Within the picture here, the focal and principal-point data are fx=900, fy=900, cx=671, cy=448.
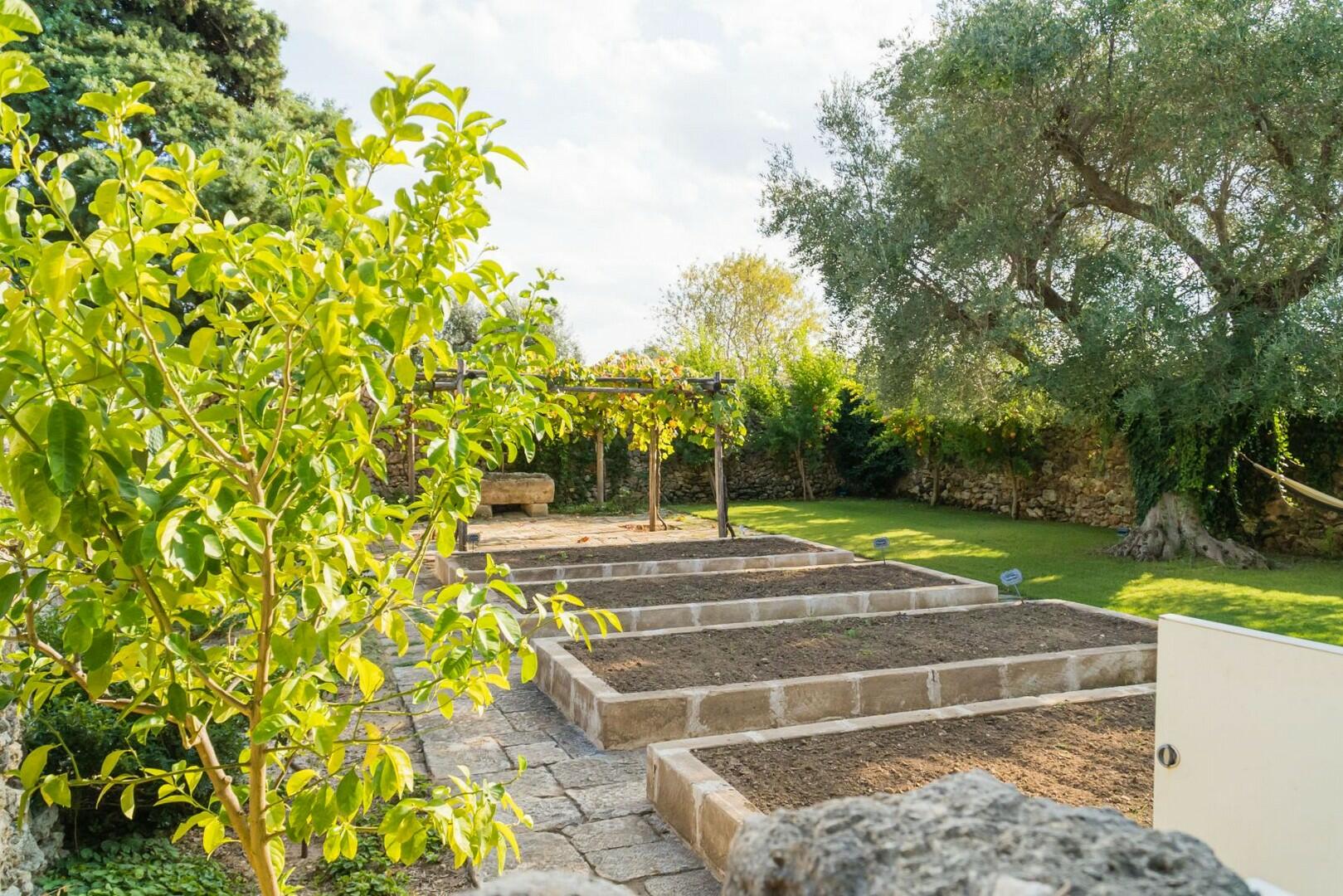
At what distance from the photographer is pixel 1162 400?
949 cm

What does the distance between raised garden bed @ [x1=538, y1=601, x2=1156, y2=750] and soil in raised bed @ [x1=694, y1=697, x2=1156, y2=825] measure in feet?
2.00

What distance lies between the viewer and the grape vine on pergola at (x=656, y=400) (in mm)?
11805

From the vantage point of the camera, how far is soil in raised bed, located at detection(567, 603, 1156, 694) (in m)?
5.13

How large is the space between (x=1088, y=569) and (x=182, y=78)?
15979 mm

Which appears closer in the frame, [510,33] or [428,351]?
[428,351]

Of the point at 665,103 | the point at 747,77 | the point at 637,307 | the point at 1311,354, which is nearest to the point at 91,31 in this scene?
the point at 665,103

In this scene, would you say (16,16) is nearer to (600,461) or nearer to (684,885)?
(684,885)

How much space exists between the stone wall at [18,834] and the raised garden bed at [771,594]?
12.6 ft

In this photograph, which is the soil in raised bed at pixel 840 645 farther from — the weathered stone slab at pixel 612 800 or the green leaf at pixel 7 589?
the green leaf at pixel 7 589

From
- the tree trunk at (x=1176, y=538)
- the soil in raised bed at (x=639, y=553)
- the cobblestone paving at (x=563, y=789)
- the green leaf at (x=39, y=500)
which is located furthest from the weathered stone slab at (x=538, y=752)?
the tree trunk at (x=1176, y=538)

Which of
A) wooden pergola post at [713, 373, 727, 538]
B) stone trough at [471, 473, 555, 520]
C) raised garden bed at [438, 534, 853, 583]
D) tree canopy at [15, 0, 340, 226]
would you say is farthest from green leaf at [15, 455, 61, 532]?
stone trough at [471, 473, 555, 520]

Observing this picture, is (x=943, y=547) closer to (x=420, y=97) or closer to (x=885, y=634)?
(x=885, y=634)

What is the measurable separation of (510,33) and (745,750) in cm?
469

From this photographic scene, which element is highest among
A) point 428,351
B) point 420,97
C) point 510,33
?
point 510,33
